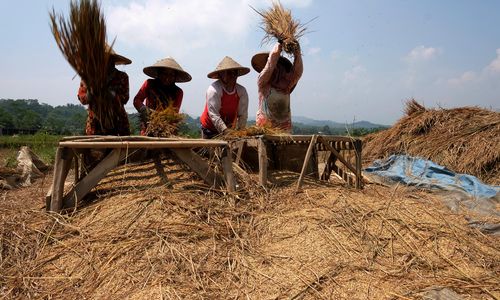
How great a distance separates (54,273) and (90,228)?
407mm

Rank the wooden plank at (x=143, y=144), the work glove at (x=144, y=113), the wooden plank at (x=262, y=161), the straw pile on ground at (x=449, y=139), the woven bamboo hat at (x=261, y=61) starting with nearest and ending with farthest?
the wooden plank at (x=143, y=144) < the wooden plank at (x=262, y=161) < the work glove at (x=144, y=113) < the woven bamboo hat at (x=261, y=61) < the straw pile on ground at (x=449, y=139)

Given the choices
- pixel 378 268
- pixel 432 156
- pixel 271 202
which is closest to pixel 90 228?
pixel 271 202

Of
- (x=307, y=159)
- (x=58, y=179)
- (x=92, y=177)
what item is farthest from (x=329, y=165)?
(x=58, y=179)

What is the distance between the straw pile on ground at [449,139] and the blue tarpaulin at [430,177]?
845 mm

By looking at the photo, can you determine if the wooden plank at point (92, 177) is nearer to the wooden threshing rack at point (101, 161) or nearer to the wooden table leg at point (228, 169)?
the wooden threshing rack at point (101, 161)

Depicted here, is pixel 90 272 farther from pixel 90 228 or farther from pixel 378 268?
pixel 378 268

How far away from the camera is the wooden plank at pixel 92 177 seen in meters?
2.87

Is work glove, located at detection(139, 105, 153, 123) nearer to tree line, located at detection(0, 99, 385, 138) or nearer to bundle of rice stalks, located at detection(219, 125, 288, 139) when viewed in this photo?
tree line, located at detection(0, 99, 385, 138)

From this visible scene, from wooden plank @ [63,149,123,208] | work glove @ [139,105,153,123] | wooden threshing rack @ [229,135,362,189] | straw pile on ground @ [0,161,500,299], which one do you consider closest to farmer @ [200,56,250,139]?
wooden threshing rack @ [229,135,362,189]

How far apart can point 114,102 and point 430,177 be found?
466 cm

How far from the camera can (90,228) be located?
A: 262 cm

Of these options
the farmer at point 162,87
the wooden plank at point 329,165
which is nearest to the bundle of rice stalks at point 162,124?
the farmer at point 162,87

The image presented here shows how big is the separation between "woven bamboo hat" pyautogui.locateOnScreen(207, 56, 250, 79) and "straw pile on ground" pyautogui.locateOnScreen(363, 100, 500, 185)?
4.45m

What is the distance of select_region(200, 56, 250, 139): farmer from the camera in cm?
431
